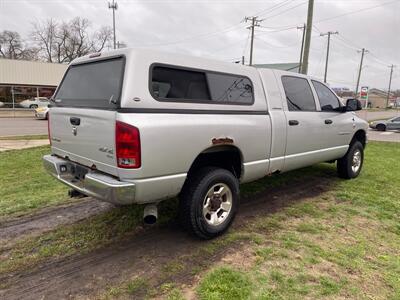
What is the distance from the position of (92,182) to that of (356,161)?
5.47 meters

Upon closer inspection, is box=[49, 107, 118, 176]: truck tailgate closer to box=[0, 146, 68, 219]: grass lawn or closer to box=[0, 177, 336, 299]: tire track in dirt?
box=[0, 177, 336, 299]: tire track in dirt

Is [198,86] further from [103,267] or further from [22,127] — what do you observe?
[22,127]

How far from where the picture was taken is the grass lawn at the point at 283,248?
9.12 ft

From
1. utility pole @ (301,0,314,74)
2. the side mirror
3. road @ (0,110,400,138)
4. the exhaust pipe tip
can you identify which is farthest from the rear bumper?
utility pole @ (301,0,314,74)

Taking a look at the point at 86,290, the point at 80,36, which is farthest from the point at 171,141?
the point at 80,36

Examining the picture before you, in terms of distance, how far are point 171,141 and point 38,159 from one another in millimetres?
6155

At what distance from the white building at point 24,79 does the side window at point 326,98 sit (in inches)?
1278

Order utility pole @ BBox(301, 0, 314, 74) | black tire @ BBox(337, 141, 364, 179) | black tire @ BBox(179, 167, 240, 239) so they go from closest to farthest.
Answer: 1. black tire @ BBox(179, 167, 240, 239)
2. black tire @ BBox(337, 141, 364, 179)
3. utility pole @ BBox(301, 0, 314, 74)

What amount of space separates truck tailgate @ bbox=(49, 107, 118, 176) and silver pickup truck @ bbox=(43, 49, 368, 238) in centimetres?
1

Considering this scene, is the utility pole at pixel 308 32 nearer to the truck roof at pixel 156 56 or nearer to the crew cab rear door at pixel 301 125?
the crew cab rear door at pixel 301 125

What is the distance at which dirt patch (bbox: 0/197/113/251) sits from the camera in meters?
3.79

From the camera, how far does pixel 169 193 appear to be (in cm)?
319

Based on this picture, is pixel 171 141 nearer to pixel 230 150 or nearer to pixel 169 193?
pixel 169 193

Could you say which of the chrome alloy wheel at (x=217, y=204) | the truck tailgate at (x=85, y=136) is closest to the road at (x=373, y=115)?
the chrome alloy wheel at (x=217, y=204)
